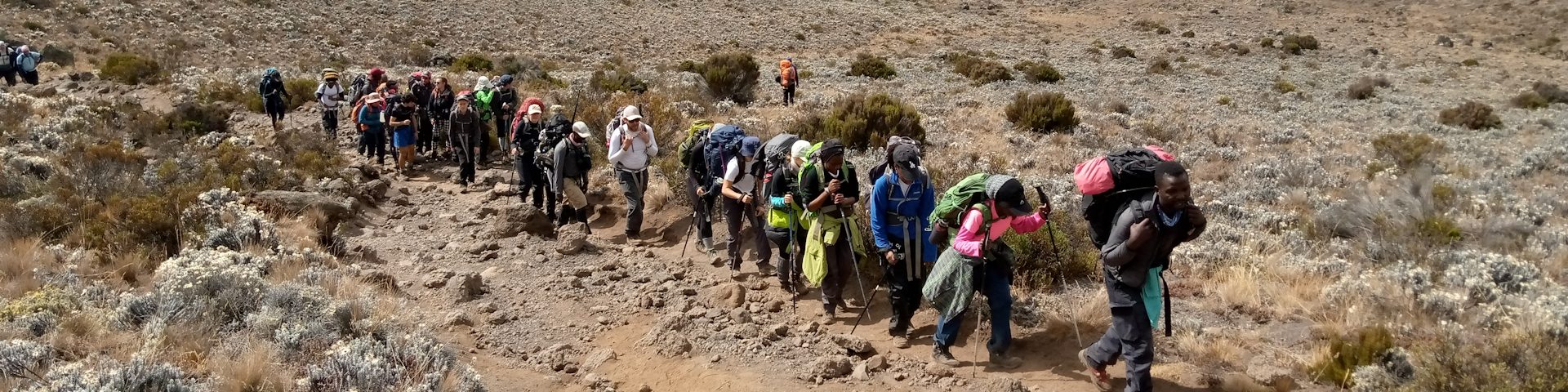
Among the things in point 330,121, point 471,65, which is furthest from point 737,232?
point 471,65

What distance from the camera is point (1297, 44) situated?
3369 cm

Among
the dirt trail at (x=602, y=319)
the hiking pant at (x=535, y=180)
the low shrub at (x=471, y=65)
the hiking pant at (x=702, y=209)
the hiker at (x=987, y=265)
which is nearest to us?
the hiker at (x=987, y=265)

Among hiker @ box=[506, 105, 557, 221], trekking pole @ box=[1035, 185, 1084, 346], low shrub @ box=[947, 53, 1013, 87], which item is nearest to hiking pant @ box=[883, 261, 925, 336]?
trekking pole @ box=[1035, 185, 1084, 346]

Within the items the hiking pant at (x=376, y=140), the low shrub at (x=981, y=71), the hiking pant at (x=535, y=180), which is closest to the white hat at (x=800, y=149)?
the hiking pant at (x=535, y=180)

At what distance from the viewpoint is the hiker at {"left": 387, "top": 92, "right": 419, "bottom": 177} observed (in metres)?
11.8

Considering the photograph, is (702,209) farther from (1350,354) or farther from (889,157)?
(1350,354)

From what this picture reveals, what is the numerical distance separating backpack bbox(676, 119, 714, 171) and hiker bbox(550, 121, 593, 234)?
1.31 m

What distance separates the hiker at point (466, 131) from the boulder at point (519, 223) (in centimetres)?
254

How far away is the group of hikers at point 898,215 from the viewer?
158 inches

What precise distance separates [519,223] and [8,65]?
17.7m

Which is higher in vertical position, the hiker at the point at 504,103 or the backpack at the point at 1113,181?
the backpack at the point at 1113,181

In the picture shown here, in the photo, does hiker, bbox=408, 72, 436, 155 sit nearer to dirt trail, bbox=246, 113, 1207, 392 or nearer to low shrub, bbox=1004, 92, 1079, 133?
dirt trail, bbox=246, 113, 1207, 392

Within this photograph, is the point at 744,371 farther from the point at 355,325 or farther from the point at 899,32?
the point at 899,32

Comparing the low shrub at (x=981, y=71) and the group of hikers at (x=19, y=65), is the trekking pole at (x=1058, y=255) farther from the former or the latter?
the group of hikers at (x=19, y=65)
